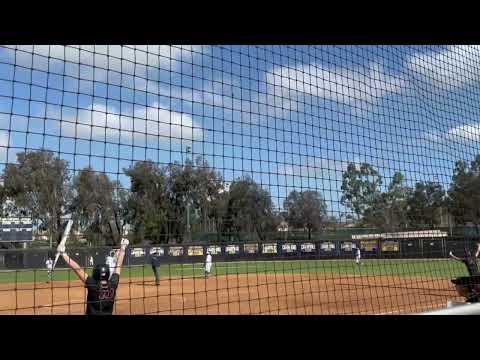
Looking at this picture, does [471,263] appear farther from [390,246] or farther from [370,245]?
[390,246]

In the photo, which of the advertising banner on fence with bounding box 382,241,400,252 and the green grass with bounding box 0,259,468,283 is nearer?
the green grass with bounding box 0,259,468,283

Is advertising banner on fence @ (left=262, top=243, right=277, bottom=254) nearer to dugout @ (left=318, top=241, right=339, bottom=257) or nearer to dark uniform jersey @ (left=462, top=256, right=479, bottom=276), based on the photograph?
dugout @ (left=318, top=241, right=339, bottom=257)

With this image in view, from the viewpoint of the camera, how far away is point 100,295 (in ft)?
18.1

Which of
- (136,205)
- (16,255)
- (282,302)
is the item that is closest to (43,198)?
(136,205)

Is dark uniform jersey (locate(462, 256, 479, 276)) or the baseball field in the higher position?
dark uniform jersey (locate(462, 256, 479, 276))

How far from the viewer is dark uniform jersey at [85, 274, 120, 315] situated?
215 inches

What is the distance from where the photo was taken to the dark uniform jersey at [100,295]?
5457 millimetres

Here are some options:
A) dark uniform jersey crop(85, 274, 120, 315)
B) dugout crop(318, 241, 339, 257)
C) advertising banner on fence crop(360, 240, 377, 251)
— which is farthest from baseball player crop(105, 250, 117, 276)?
advertising banner on fence crop(360, 240, 377, 251)

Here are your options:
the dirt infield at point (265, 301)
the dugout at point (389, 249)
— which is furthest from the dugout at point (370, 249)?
the dirt infield at point (265, 301)

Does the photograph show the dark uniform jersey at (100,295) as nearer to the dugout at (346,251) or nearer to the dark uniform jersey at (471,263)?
the dark uniform jersey at (471,263)

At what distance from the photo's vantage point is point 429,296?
12.9m
